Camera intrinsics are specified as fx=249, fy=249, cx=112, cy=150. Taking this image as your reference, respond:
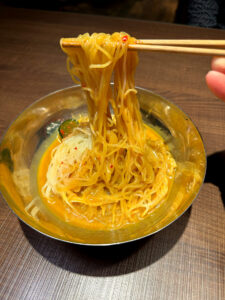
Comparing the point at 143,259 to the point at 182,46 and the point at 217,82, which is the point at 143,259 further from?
the point at 182,46

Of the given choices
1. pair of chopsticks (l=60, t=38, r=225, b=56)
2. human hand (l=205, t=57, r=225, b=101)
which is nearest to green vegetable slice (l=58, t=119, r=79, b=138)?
pair of chopsticks (l=60, t=38, r=225, b=56)

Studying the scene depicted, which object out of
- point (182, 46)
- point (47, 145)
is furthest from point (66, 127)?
point (182, 46)

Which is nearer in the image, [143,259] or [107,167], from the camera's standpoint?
[143,259]

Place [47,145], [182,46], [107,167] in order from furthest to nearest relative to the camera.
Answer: [47,145], [107,167], [182,46]

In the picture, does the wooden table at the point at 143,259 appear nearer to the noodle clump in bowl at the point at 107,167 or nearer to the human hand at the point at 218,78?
the noodle clump in bowl at the point at 107,167

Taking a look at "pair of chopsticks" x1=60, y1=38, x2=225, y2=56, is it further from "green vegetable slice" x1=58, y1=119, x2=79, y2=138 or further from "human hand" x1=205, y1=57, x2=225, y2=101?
"green vegetable slice" x1=58, y1=119, x2=79, y2=138

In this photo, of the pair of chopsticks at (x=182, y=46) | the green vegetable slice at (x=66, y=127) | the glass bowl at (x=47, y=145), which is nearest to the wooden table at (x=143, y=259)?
the glass bowl at (x=47, y=145)

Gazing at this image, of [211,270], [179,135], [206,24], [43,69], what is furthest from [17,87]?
[206,24]
